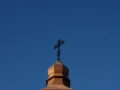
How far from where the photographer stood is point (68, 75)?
143ft

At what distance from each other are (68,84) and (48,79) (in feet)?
5.81

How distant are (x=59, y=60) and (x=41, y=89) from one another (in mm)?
4336

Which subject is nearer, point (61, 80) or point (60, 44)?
point (61, 80)

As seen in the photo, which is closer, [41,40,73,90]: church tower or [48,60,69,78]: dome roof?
[41,40,73,90]: church tower

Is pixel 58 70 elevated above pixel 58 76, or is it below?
above

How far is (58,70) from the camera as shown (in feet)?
141

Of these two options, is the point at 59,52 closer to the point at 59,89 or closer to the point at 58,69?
the point at 58,69

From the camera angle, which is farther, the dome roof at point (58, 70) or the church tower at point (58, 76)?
the dome roof at point (58, 70)

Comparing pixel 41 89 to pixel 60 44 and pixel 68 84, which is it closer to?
pixel 68 84

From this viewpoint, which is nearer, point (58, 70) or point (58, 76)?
point (58, 76)

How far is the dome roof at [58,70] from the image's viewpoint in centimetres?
4286

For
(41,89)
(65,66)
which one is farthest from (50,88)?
(65,66)

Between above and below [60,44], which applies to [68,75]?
below

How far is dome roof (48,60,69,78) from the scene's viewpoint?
42856 millimetres
